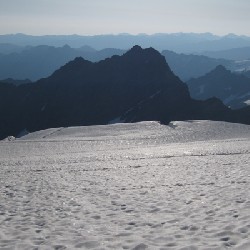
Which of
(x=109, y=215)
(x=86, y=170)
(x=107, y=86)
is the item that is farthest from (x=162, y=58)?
(x=109, y=215)

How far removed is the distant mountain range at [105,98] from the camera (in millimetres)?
131250

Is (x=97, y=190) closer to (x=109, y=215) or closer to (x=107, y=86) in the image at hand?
(x=109, y=215)

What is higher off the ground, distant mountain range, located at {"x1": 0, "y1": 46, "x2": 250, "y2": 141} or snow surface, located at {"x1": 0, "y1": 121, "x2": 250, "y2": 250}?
distant mountain range, located at {"x1": 0, "y1": 46, "x2": 250, "y2": 141}

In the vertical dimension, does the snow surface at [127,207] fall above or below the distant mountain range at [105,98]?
below

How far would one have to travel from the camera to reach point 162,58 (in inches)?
6629

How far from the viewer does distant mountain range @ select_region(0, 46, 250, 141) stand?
13125 centimetres

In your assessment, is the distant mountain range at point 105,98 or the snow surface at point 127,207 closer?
the snow surface at point 127,207

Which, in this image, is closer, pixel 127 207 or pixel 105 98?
pixel 127 207

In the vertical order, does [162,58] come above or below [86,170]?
above

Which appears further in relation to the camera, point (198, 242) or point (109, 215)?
point (109, 215)

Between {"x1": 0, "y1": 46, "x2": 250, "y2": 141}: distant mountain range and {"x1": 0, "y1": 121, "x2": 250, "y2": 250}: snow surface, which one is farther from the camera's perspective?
{"x1": 0, "y1": 46, "x2": 250, "y2": 141}: distant mountain range

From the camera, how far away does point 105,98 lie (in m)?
149

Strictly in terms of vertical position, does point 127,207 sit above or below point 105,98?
below

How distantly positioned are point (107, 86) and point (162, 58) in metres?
28.1
